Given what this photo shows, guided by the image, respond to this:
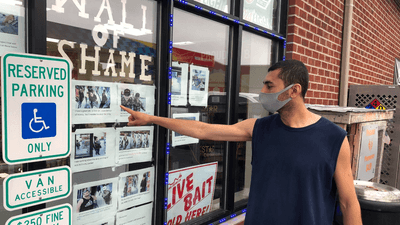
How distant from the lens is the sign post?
180 cm

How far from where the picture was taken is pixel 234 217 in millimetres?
3557

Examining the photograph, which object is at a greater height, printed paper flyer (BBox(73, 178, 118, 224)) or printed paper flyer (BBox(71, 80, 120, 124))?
printed paper flyer (BBox(71, 80, 120, 124))

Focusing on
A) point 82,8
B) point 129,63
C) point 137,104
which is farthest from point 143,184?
point 82,8

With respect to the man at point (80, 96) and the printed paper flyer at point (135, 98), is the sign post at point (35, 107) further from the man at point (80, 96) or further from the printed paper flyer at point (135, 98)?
the printed paper flyer at point (135, 98)

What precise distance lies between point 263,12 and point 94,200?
304 cm

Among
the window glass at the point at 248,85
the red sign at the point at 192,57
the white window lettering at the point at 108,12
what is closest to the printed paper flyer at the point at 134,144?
the red sign at the point at 192,57

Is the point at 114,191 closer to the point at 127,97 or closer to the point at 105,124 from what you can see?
the point at 105,124

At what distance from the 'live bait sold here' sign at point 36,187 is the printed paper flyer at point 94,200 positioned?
213 millimetres

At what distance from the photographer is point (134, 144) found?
2625 mm

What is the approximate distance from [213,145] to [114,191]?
1.28m

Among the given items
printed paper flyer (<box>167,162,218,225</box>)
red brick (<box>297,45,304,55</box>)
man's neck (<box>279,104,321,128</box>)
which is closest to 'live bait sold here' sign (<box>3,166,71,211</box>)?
printed paper flyer (<box>167,162,218,225</box>)

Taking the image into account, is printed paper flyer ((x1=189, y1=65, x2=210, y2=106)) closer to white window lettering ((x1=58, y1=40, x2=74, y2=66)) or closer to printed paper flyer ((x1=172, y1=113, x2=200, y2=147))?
printed paper flyer ((x1=172, y1=113, x2=200, y2=147))

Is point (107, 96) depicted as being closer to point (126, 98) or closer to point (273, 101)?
point (126, 98)

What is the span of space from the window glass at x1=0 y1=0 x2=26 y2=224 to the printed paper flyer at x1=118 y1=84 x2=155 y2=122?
31.5 inches
